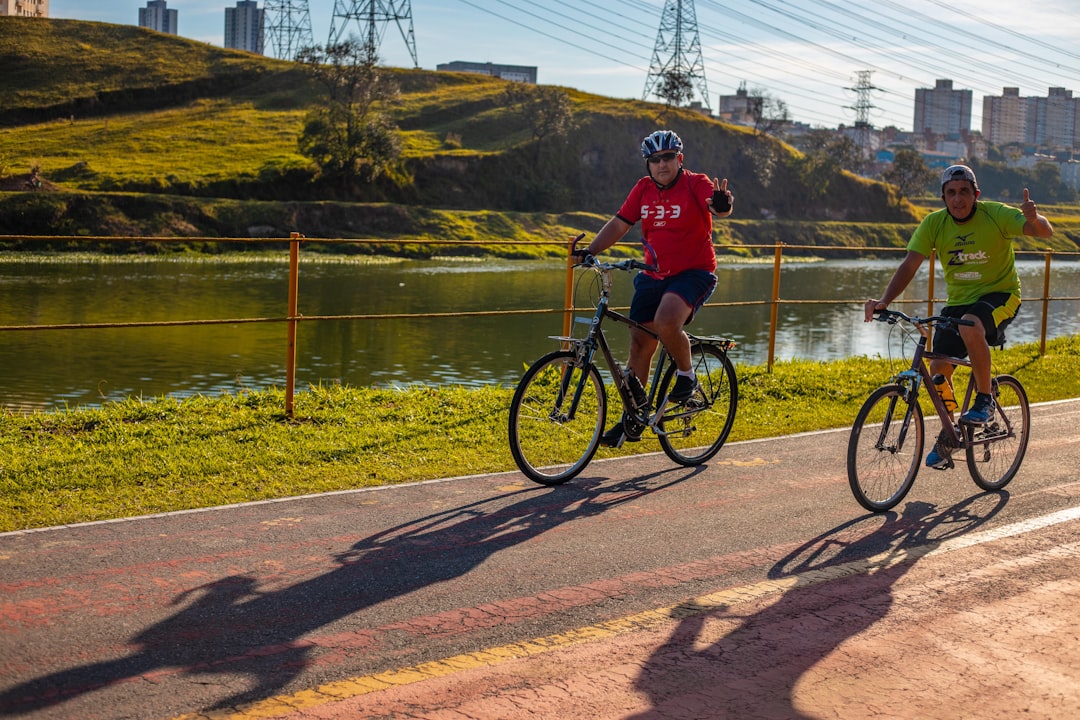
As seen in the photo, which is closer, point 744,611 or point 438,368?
point 744,611

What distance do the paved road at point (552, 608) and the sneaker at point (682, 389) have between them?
2.35 ft

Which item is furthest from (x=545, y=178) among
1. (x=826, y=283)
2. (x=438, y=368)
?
(x=438, y=368)

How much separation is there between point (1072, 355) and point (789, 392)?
21.6 ft

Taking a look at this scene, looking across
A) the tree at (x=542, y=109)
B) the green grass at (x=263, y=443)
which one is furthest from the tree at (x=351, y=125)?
the green grass at (x=263, y=443)

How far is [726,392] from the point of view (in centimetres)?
888

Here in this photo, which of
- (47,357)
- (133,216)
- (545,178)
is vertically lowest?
(47,357)

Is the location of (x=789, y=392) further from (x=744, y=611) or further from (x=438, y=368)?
(x=438, y=368)

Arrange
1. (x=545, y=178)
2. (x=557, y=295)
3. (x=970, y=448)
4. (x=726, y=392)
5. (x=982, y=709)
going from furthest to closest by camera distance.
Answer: (x=545, y=178)
(x=557, y=295)
(x=726, y=392)
(x=970, y=448)
(x=982, y=709)

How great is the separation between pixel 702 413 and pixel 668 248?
1.35 meters

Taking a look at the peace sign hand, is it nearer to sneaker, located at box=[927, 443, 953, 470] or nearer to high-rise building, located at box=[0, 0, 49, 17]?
sneaker, located at box=[927, 443, 953, 470]

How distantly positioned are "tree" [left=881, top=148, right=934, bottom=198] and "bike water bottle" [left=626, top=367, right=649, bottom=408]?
135368 mm

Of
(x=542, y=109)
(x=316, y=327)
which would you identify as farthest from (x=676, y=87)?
(x=316, y=327)

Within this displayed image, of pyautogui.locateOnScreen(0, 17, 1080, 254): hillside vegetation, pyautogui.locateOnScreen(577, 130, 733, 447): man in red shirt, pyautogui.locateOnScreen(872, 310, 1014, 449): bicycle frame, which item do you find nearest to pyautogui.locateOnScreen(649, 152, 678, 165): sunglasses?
pyautogui.locateOnScreen(577, 130, 733, 447): man in red shirt

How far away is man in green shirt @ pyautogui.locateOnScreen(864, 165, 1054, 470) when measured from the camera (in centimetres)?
735
